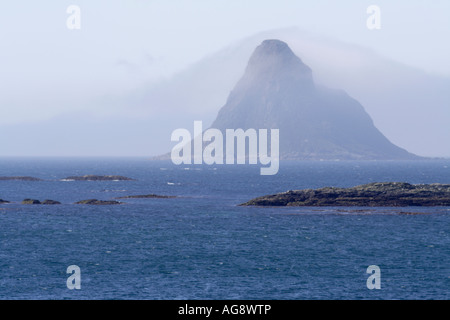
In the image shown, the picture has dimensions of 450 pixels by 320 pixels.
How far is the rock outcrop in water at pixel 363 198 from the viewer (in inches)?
4456

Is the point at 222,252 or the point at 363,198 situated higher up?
the point at 363,198

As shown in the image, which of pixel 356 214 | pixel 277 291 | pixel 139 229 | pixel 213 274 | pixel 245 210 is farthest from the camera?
pixel 245 210

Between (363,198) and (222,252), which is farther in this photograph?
(363,198)

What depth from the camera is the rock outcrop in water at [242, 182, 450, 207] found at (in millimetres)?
113188

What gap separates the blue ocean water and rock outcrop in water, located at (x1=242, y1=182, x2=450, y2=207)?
6.23 metres

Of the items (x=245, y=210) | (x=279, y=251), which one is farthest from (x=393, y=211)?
(x=279, y=251)

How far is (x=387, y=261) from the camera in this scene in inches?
2450

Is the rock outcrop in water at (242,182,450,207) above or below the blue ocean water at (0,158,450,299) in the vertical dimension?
above

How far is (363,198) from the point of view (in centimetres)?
11662

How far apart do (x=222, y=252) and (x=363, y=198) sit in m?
55.0
